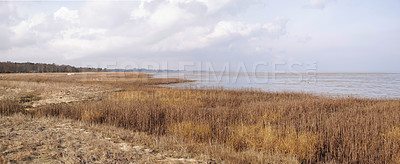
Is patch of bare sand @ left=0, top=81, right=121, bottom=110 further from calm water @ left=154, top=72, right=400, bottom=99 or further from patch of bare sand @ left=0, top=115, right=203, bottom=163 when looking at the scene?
calm water @ left=154, top=72, right=400, bottom=99

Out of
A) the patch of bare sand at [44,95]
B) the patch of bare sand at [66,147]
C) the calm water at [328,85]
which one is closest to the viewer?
the patch of bare sand at [66,147]

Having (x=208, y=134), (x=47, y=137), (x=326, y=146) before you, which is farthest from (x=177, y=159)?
(x=326, y=146)

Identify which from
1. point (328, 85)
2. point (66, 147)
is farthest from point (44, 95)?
point (328, 85)

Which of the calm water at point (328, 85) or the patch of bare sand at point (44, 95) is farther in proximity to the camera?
the calm water at point (328, 85)

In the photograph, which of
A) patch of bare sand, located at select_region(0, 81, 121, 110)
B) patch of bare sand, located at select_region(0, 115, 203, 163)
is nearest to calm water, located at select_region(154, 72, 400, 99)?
patch of bare sand, located at select_region(0, 81, 121, 110)

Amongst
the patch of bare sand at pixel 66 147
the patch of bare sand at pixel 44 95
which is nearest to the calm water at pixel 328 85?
the patch of bare sand at pixel 44 95

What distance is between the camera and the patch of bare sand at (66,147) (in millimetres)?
3914

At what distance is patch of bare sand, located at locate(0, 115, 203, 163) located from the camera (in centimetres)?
391

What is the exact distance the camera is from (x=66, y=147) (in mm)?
4555

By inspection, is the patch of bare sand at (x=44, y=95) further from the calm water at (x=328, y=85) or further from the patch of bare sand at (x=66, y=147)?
the calm water at (x=328, y=85)

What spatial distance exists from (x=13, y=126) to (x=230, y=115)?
23.3 ft

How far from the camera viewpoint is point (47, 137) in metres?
5.20

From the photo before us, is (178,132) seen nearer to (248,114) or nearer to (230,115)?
(230,115)

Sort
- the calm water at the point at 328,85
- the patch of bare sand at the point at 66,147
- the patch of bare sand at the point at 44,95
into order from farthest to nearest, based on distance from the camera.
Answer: the calm water at the point at 328,85 < the patch of bare sand at the point at 44,95 < the patch of bare sand at the point at 66,147
